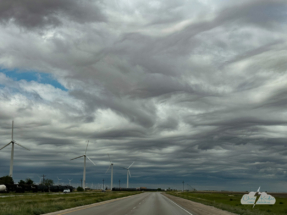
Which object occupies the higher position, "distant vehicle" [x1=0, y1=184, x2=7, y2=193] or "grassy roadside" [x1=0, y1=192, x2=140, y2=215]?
"grassy roadside" [x1=0, y1=192, x2=140, y2=215]

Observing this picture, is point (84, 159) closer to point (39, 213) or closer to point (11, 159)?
point (11, 159)

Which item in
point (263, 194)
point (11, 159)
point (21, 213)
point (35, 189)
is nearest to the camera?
point (21, 213)

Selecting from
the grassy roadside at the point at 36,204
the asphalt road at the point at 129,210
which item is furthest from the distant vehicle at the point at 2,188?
the asphalt road at the point at 129,210

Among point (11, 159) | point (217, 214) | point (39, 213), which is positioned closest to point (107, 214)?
point (39, 213)

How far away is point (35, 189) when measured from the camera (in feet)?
427

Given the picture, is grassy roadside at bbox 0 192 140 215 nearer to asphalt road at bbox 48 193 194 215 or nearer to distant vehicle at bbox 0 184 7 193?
asphalt road at bbox 48 193 194 215

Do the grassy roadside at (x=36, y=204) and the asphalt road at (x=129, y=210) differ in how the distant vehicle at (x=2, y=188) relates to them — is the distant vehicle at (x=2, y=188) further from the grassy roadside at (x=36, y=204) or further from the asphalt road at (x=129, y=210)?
the asphalt road at (x=129, y=210)

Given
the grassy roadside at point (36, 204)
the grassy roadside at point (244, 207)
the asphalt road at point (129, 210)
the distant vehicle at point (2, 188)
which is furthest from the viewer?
the distant vehicle at point (2, 188)

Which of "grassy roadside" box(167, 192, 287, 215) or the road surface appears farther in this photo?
"grassy roadside" box(167, 192, 287, 215)

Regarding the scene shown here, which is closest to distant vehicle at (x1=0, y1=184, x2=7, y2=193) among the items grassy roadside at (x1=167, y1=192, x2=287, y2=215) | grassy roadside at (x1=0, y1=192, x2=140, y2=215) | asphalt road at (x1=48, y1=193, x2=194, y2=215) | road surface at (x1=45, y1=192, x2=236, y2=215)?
grassy roadside at (x1=0, y1=192, x2=140, y2=215)

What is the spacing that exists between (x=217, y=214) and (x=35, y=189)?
112 m

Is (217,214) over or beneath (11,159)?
beneath

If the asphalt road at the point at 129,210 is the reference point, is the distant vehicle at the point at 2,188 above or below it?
below

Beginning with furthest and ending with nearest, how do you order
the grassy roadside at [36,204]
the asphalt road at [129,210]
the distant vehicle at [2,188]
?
the distant vehicle at [2,188]
the asphalt road at [129,210]
the grassy roadside at [36,204]
